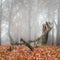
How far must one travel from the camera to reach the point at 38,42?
178cm

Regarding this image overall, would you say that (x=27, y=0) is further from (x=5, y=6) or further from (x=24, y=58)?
(x=24, y=58)

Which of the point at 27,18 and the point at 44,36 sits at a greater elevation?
the point at 27,18

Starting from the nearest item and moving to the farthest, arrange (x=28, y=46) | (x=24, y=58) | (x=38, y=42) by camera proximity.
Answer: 1. (x=24, y=58)
2. (x=28, y=46)
3. (x=38, y=42)

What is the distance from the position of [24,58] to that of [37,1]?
921 mm

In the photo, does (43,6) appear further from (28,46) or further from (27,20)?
(28,46)

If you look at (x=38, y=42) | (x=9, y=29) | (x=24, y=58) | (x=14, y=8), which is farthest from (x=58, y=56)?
(x=14, y=8)

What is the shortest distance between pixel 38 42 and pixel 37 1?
0.53m

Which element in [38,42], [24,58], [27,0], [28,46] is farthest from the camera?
[27,0]

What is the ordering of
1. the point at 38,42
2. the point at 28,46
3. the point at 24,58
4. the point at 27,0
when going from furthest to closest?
the point at 27,0 → the point at 38,42 → the point at 28,46 → the point at 24,58

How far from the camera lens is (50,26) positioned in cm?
186

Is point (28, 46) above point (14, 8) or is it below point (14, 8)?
below

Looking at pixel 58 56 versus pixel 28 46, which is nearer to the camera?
pixel 58 56

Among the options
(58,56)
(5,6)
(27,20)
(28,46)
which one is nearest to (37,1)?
(27,20)

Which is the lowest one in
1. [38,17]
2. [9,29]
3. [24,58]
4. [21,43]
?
[24,58]
